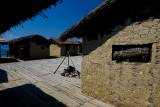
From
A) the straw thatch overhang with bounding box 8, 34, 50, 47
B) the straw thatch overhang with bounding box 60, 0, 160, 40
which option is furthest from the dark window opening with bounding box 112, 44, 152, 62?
the straw thatch overhang with bounding box 8, 34, 50, 47

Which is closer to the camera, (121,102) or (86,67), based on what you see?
(121,102)

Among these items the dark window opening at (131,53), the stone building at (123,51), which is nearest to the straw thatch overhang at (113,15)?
the stone building at (123,51)

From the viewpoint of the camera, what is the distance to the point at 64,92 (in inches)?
165

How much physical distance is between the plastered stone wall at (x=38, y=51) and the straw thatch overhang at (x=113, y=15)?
49.6 feet

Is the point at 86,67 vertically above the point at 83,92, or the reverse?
the point at 86,67

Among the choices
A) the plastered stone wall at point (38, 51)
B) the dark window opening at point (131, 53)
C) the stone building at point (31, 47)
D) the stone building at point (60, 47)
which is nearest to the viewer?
the dark window opening at point (131, 53)

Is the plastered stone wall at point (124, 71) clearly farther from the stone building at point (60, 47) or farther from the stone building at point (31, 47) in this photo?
the stone building at point (60, 47)

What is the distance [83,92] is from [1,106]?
2.84 m

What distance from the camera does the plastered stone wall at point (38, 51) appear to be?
55.2 feet

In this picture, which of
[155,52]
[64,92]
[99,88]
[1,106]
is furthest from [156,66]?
[1,106]

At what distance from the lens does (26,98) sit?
3.71 metres

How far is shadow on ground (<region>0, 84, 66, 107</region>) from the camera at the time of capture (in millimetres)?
3312

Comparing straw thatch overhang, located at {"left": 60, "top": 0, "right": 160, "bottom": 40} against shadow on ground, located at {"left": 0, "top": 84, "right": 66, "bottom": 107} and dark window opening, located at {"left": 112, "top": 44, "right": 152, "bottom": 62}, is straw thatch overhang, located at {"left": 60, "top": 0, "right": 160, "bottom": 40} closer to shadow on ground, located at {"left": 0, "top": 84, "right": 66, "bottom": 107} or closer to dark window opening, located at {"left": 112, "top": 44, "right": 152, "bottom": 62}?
dark window opening, located at {"left": 112, "top": 44, "right": 152, "bottom": 62}

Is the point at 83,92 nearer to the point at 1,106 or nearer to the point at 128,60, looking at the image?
the point at 128,60
